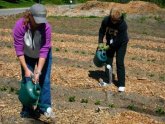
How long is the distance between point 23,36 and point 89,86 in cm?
375

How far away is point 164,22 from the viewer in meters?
28.4

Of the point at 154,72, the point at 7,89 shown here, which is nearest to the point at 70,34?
the point at 154,72

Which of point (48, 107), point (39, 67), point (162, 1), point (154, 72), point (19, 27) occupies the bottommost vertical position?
point (162, 1)

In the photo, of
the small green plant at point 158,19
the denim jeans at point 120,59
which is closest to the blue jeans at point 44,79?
the denim jeans at point 120,59

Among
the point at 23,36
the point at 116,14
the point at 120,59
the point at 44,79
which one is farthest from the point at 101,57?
the point at 23,36

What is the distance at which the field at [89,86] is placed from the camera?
7922mm

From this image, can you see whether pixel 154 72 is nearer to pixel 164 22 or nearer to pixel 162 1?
pixel 164 22

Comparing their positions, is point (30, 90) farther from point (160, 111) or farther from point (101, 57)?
point (101, 57)

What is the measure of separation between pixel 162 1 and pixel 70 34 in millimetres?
27229

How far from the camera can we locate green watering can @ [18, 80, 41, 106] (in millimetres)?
6699

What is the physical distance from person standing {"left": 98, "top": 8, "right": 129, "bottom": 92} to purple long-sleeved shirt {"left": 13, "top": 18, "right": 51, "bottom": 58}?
2.81 meters

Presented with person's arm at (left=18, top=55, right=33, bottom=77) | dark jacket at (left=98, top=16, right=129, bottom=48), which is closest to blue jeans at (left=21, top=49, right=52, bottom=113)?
person's arm at (left=18, top=55, right=33, bottom=77)

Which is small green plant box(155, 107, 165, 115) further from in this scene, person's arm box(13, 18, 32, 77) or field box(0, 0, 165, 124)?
person's arm box(13, 18, 32, 77)

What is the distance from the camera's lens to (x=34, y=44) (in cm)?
683
